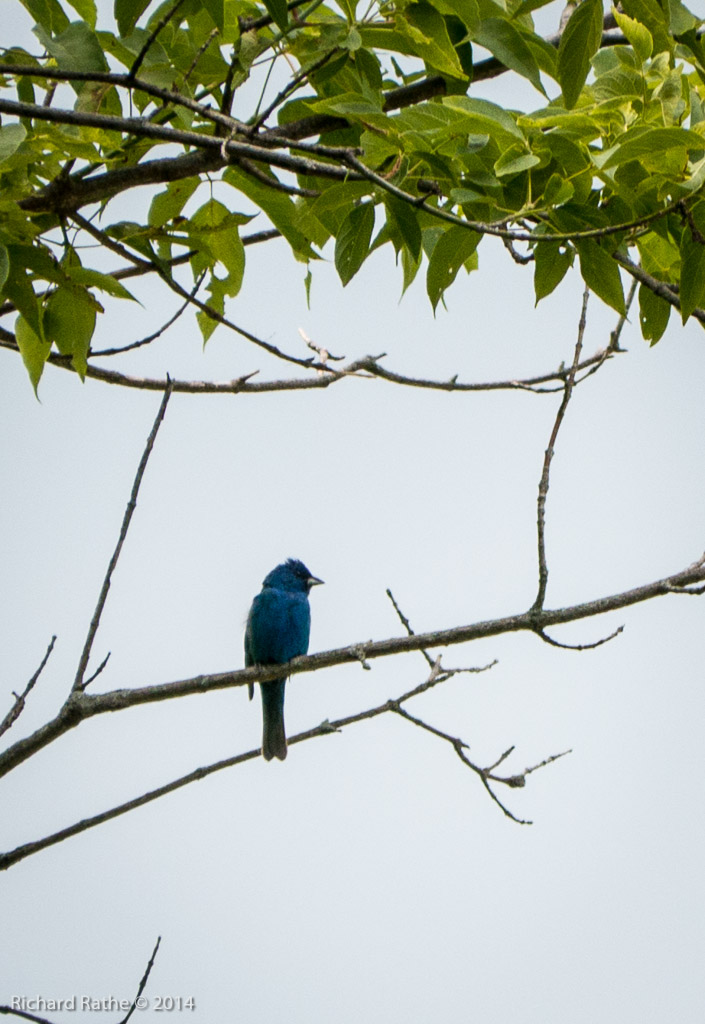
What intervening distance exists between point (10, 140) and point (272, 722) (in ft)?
27.3

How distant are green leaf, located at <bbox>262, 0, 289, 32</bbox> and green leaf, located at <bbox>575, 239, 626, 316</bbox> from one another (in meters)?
0.93

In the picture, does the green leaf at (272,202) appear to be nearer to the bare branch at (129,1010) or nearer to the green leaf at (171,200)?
the green leaf at (171,200)

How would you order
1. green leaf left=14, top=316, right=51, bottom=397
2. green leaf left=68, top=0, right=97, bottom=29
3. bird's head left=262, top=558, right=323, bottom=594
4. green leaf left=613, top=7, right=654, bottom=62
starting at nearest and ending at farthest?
1. green leaf left=613, top=7, right=654, bottom=62
2. green leaf left=68, top=0, right=97, bottom=29
3. green leaf left=14, top=316, right=51, bottom=397
4. bird's head left=262, top=558, right=323, bottom=594

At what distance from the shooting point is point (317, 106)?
2.72m

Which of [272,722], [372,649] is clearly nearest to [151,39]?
[372,649]

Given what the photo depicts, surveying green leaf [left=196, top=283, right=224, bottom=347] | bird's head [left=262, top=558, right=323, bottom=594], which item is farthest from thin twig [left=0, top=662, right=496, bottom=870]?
bird's head [left=262, top=558, right=323, bottom=594]

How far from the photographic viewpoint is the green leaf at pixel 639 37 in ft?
8.85

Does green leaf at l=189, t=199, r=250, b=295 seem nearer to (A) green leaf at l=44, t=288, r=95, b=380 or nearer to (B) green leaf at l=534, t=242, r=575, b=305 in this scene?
(A) green leaf at l=44, t=288, r=95, b=380

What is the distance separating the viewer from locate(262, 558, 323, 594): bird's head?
11.8 meters

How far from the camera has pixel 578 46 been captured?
8.94 feet

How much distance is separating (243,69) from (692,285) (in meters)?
1.35

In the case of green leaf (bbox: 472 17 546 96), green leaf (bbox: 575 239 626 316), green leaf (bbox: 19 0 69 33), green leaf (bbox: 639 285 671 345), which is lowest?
green leaf (bbox: 575 239 626 316)

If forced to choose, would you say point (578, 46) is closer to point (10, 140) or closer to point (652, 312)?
point (652, 312)

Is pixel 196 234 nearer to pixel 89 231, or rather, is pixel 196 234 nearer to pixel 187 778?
pixel 89 231
